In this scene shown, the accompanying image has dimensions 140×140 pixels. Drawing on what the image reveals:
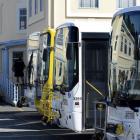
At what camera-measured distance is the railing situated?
94.5 feet

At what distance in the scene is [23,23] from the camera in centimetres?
3900

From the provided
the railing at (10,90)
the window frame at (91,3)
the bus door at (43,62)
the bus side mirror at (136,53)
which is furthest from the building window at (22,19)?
the bus side mirror at (136,53)

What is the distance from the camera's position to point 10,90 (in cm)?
3016

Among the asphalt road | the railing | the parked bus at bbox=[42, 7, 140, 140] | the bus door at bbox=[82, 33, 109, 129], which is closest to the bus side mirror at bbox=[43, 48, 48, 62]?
the parked bus at bbox=[42, 7, 140, 140]

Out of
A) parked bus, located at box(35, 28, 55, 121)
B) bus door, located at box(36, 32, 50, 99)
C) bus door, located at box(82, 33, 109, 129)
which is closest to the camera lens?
bus door, located at box(82, 33, 109, 129)

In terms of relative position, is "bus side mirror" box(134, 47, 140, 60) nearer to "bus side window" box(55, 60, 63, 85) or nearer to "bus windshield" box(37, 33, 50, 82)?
"bus side window" box(55, 60, 63, 85)

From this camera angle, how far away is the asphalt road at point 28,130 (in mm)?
15516

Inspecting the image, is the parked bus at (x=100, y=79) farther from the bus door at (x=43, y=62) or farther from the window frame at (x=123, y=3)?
the window frame at (x=123, y=3)

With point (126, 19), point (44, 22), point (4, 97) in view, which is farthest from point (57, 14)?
point (126, 19)

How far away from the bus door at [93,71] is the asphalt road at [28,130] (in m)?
1.61

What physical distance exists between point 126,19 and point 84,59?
358 cm

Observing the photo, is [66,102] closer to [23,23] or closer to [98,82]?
[98,82]

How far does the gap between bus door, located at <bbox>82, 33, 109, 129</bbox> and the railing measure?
14.7 meters

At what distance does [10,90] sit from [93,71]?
16.7 m
